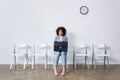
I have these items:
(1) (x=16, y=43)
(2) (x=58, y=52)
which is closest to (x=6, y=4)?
(1) (x=16, y=43)

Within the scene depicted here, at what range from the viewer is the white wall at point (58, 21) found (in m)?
7.41

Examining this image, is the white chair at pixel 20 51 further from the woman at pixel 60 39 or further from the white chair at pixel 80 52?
the white chair at pixel 80 52

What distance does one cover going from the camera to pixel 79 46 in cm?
745

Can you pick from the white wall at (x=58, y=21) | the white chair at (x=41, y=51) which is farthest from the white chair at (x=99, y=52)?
the white chair at (x=41, y=51)

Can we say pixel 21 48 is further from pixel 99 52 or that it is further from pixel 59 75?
pixel 99 52

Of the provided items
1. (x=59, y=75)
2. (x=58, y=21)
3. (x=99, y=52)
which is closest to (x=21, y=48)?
(x=58, y=21)

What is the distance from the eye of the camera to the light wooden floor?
6.05 metres

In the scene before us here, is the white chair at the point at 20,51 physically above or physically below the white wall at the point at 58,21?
below

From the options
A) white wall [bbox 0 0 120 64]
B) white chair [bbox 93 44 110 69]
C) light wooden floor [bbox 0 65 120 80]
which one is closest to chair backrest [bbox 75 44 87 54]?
white wall [bbox 0 0 120 64]

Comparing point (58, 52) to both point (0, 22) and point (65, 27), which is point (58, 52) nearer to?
point (65, 27)

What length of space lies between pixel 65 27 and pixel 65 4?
0.65 metres

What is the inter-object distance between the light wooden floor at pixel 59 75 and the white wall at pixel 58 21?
791mm

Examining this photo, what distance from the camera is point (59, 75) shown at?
21.0 ft

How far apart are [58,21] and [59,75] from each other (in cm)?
175
